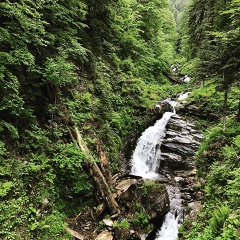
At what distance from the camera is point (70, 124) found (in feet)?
26.2

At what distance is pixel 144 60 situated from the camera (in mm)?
20109

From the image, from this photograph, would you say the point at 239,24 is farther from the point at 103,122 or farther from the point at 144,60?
the point at 144,60

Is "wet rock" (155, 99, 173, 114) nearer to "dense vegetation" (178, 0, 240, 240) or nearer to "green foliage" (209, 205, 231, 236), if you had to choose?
"dense vegetation" (178, 0, 240, 240)

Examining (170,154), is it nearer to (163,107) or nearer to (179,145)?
(179,145)

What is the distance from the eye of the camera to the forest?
5.04 meters

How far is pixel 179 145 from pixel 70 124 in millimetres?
7934

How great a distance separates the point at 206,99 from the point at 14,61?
14404mm

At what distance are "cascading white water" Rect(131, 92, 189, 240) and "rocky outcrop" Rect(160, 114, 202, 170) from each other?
44 centimetres

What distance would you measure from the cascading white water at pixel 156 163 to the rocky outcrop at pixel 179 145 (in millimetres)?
442

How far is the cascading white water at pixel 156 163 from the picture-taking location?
26.3 ft

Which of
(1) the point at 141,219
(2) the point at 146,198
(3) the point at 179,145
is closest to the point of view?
(1) the point at 141,219

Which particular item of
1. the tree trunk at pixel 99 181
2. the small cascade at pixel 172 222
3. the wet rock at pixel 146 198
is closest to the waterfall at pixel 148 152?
the small cascade at pixel 172 222

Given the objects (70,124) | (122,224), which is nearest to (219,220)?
(122,224)

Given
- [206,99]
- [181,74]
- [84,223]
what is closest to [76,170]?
[84,223]
